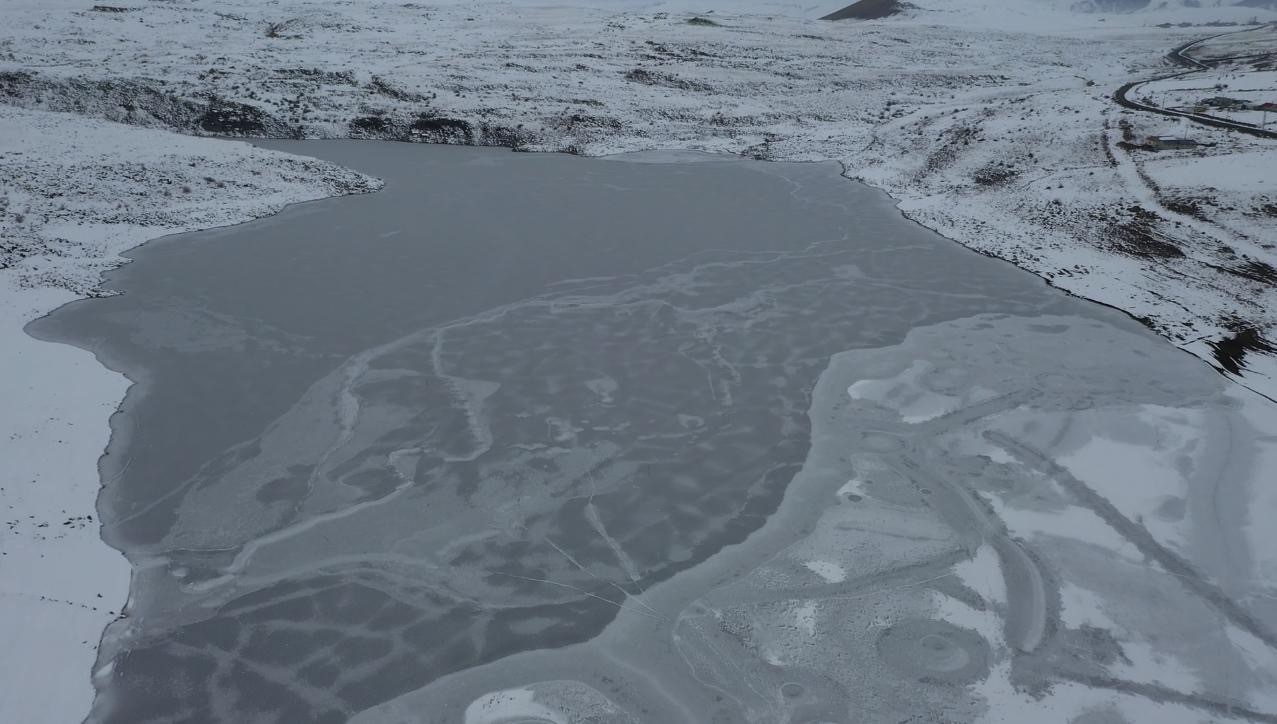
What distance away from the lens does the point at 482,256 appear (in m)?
12.6

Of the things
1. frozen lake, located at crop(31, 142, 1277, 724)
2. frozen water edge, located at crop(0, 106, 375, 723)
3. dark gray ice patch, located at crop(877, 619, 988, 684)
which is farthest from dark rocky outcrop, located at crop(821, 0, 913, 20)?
dark gray ice patch, located at crop(877, 619, 988, 684)

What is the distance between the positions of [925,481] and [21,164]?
18426 mm

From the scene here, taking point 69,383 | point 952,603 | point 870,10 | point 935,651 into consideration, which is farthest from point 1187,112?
point 870,10

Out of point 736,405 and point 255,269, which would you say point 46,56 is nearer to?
point 255,269

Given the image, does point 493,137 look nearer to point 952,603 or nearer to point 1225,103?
point 952,603

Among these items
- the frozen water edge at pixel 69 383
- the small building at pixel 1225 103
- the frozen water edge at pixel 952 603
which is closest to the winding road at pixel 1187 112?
the small building at pixel 1225 103

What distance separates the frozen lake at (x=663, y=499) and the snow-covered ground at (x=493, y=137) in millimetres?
624

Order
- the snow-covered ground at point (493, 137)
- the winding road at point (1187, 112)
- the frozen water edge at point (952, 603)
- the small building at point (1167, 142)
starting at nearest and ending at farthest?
the frozen water edge at point (952, 603), the snow-covered ground at point (493, 137), the small building at point (1167, 142), the winding road at point (1187, 112)

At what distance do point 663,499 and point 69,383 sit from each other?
656 cm

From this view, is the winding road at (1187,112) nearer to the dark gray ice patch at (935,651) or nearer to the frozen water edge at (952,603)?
the frozen water edge at (952,603)

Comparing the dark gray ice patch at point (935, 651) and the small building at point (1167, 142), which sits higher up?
the small building at point (1167, 142)

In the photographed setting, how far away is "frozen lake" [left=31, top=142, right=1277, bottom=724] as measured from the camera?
5.16 metres

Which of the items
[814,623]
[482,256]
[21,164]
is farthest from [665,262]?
[21,164]

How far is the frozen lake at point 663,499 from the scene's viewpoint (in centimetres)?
516
